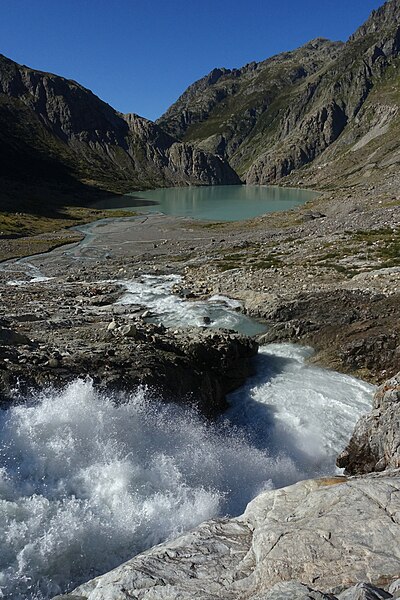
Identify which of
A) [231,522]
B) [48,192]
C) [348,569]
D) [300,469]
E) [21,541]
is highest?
[48,192]

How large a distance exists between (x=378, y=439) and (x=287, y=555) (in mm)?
8730

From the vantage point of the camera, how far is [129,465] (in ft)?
→ 48.3

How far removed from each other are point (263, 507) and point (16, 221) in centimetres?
10340

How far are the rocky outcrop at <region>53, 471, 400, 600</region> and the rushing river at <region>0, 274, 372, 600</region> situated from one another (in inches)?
98.0

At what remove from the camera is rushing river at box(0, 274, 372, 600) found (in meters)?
11.8

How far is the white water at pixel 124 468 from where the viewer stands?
1179 cm

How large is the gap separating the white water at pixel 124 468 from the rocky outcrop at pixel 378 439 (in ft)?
4.06

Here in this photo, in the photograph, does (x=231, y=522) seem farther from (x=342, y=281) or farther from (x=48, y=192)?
(x=48, y=192)

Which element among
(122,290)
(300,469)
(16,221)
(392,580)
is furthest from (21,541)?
(16,221)

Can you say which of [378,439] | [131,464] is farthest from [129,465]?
[378,439]

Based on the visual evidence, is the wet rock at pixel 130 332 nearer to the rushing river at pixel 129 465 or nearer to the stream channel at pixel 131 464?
the rushing river at pixel 129 465

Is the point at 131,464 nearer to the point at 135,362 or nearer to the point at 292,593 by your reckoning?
the point at 135,362

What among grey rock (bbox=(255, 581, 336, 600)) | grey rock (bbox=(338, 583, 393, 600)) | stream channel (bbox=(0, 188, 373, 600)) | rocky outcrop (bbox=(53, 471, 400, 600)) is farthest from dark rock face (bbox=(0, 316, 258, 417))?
grey rock (bbox=(338, 583, 393, 600))

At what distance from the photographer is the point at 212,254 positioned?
2309 inches
